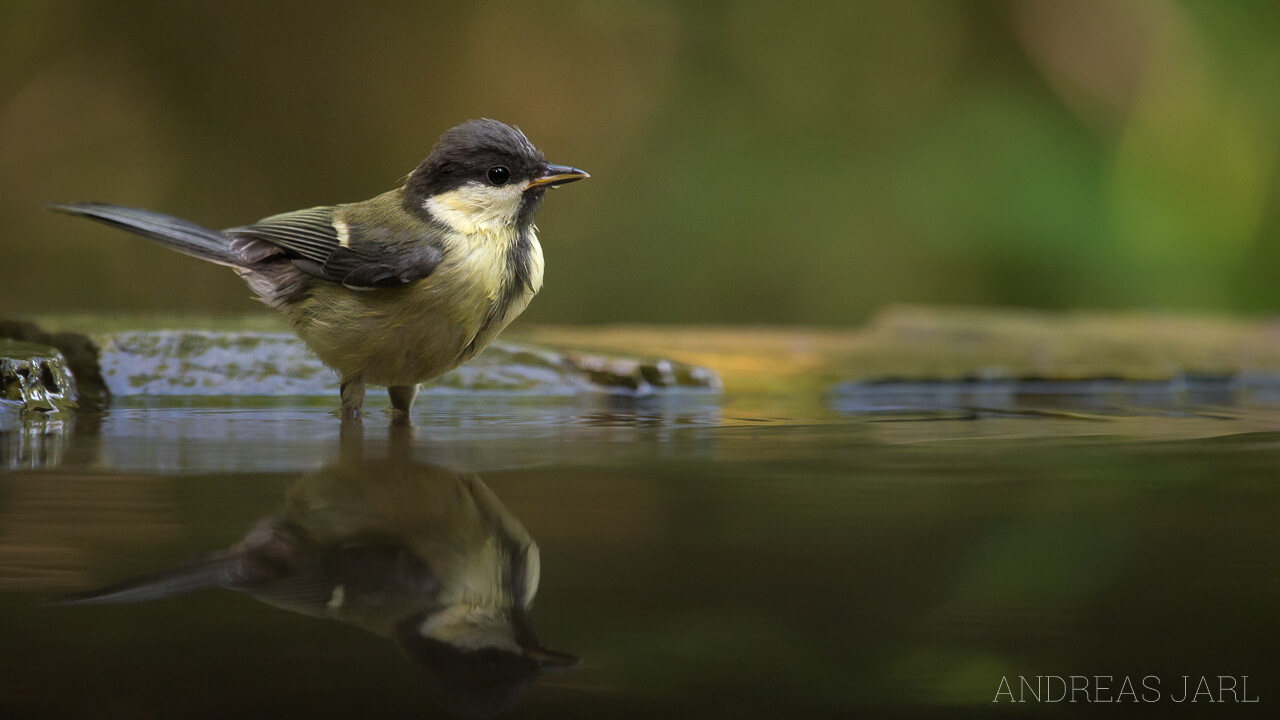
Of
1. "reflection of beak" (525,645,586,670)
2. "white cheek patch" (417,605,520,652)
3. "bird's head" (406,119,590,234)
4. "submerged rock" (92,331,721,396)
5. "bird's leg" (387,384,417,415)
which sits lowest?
"reflection of beak" (525,645,586,670)

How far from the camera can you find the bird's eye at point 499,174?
328 cm

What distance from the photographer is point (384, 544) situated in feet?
4.73

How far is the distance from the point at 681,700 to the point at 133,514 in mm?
946

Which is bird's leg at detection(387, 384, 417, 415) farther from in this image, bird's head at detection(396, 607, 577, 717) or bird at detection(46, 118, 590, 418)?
bird's head at detection(396, 607, 577, 717)

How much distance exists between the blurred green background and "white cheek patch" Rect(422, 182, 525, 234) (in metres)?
4.79

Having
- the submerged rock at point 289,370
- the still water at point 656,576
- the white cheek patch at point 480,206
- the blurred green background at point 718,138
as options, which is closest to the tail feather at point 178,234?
the submerged rock at point 289,370

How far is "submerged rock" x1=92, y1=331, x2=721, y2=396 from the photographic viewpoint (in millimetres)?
3525

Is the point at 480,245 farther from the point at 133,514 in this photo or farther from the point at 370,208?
the point at 133,514

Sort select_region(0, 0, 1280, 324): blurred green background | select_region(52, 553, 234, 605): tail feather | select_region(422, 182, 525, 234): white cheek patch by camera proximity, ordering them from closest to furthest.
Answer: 1. select_region(52, 553, 234, 605): tail feather
2. select_region(422, 182, 525, 234): white cheek patch
3. select_region(0, 0, 1280, 324): blurred green background

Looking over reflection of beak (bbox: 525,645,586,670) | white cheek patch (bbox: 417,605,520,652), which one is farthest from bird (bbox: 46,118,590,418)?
reflection of beak (bbox: 525,645,586,670)

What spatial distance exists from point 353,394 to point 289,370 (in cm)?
49

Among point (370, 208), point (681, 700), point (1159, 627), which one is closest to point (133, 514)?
point (681, 700)

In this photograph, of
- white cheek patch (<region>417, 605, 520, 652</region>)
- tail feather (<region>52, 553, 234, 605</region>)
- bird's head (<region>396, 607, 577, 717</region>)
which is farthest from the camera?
tail feather (<region>52, 553, 234, 605</region>)

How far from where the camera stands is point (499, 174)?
3.28 m
